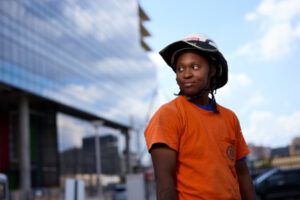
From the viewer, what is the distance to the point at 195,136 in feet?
6.18

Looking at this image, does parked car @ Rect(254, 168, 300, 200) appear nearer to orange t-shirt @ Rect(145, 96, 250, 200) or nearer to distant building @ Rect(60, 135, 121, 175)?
orange t-shirt @ Rect(145, 96, 250, 200)

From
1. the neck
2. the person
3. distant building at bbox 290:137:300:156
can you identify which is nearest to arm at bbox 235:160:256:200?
the person

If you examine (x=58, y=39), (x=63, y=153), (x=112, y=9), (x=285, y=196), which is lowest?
(x=285, y=196)

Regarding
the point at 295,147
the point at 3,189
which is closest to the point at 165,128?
the point at 3,189

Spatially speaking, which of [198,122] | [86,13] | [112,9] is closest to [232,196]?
[198,122]

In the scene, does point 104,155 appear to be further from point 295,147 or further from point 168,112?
point 295,147

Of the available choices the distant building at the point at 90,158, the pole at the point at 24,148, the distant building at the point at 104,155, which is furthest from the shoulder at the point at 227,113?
the distant building at the point at 104,155

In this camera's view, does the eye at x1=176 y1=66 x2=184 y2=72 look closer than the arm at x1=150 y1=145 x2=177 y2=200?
No

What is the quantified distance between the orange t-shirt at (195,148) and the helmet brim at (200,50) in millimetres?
288

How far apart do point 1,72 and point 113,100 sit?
26.2 meters

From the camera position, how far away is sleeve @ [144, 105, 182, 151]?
70.2 inches

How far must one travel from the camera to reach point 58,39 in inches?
1647

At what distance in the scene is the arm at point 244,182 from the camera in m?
2.19

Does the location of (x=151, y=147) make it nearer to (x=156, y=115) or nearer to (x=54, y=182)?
(x=156, y=115)
